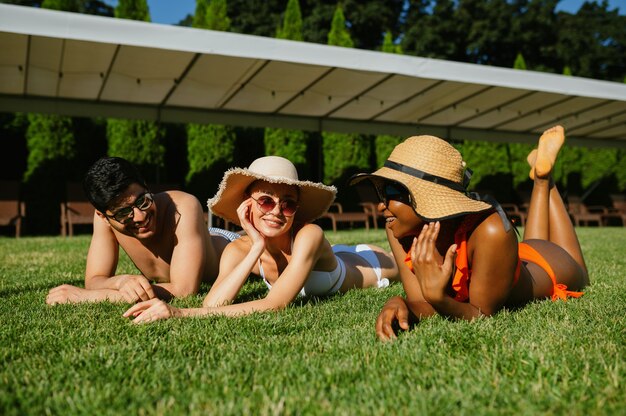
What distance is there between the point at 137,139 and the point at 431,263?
13067mm

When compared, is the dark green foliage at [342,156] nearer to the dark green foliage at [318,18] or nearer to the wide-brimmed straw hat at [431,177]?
the dark green foliage at [318,18]

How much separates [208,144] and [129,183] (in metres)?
11.7

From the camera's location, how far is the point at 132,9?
14.7 meters

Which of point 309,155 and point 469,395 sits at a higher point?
point 309,155

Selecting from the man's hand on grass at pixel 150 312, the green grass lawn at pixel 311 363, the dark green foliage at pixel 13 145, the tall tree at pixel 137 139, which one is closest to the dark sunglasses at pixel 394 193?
the green grass lawn at pixel 311 363

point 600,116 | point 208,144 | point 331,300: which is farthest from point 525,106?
point 331,300

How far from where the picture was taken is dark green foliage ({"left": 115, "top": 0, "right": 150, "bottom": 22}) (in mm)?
14547

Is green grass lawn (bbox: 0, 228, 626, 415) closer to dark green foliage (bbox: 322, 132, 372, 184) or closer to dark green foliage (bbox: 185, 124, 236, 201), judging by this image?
dark green foliage (bbox: 185, 124, 236, 201)

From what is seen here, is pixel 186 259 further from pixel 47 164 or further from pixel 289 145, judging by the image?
Result: pixel 289 145

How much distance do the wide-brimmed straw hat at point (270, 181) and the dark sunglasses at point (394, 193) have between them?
0.71 m

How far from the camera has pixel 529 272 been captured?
3.55 m

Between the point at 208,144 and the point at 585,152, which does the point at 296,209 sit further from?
the point at 585,152

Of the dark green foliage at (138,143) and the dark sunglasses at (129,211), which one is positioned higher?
the dark green foliage at (138,143)

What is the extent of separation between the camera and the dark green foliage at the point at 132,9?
14547 mm
